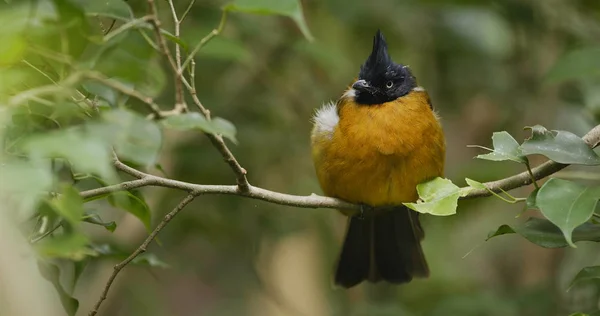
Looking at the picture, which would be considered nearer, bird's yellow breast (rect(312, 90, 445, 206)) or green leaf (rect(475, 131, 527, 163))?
green leaf (rect(475, 131, 527, 163))

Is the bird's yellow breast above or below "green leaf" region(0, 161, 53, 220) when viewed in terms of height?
below

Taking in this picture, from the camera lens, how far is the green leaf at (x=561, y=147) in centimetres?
181

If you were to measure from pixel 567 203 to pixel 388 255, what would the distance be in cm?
173

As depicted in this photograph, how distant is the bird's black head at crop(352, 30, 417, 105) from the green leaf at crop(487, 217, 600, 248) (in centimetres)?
125

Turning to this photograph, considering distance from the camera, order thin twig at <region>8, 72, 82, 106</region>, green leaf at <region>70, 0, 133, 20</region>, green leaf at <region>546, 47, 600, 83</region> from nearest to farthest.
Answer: thin twig at <region>8, 72, 82, 106</region> → green leaf at <region>70, 0, 133, 20</region> → green leaf at <region>546, 47, 600, 83</region>

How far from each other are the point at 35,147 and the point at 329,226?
3.14 meters

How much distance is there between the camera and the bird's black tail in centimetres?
328

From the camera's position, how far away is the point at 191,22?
3.32 m

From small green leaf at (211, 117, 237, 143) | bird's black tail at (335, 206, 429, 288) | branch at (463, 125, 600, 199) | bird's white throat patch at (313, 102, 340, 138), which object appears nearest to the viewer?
small green leaf at (211, 117, 237, 143)

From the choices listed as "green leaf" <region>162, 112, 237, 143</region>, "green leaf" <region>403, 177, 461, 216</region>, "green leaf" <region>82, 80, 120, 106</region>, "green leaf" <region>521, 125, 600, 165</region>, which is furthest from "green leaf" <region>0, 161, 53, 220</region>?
"green leaf" <region>521, 125, 600, 165</region>

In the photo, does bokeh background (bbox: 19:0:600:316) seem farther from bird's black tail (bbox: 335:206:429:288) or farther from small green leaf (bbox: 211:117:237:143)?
small green leaf (bbox: 211:117:237:143)

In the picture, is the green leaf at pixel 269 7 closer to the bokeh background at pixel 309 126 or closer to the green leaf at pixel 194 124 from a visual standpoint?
the green leaf at pixel 194 124

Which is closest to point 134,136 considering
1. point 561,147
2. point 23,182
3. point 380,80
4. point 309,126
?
point 23,182

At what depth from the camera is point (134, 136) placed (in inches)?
50.9
